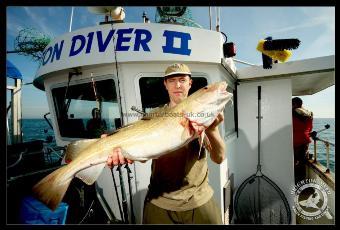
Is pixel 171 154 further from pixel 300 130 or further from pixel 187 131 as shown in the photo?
pixel 300 130

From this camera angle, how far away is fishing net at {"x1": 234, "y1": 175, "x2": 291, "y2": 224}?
17.0ft

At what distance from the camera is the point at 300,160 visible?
6.89 meters

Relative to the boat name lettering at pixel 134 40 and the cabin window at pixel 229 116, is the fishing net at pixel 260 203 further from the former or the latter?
the boat name lettering at pixel 134 40

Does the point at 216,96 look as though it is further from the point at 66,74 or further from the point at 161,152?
the point at 66,74

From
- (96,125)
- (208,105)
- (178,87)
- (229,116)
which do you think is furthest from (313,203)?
(96,125)

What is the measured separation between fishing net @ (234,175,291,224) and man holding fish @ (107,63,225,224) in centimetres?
299

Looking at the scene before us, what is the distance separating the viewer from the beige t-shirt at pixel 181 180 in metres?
2.52

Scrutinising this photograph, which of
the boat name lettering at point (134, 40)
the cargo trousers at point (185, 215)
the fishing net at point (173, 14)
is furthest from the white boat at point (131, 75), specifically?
the cargo trousers at point (185, 215)

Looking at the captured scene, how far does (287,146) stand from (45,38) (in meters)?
→ 7.47

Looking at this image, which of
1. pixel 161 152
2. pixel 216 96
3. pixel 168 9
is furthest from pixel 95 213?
pixel 168 9

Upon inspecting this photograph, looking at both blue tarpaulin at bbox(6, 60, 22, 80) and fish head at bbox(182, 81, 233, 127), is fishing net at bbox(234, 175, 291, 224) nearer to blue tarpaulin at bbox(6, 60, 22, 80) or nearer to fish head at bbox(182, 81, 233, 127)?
fish head at bbox(182, 81, 233, 127)

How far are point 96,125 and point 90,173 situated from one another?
1839 mm

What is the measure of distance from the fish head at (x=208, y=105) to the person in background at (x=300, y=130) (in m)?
5.17
